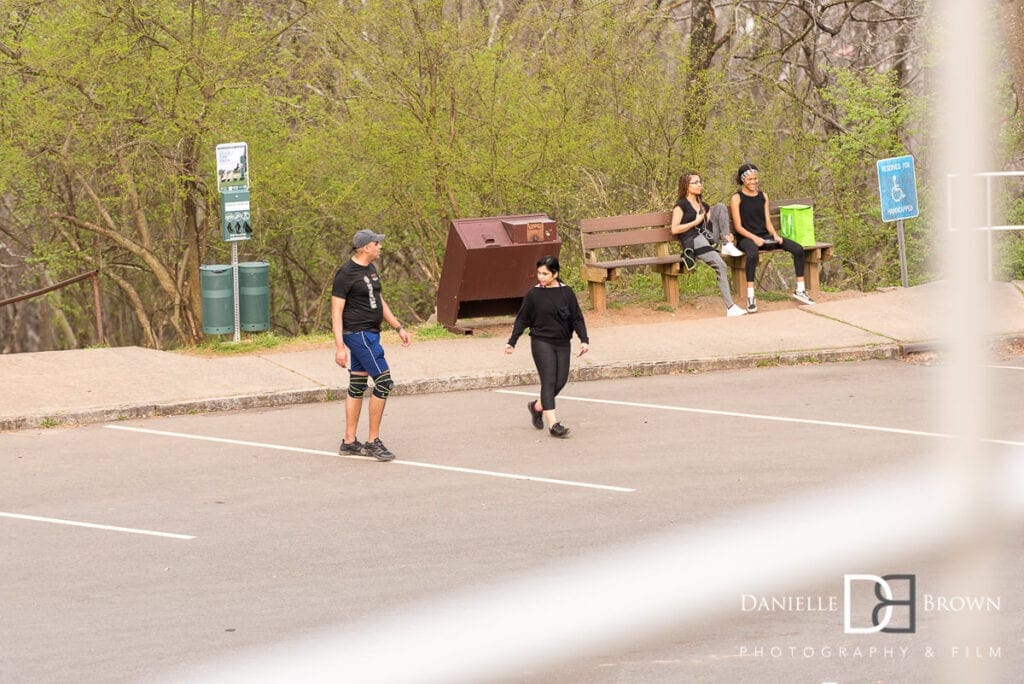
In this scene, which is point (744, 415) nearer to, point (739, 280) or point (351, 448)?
point (351, 448)

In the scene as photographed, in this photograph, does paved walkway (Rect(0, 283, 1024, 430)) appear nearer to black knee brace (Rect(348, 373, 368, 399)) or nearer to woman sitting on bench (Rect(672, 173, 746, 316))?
woman sitting on bench (Rect(672, 173, 746, 316))

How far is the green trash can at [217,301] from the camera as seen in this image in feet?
49.7

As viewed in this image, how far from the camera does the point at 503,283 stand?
14.8m

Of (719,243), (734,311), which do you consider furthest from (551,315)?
(719,243)

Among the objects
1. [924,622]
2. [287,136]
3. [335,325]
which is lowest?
[924,622]

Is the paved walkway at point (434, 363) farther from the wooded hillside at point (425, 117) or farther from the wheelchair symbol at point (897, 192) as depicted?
the wooded hillside at point (425, 117)

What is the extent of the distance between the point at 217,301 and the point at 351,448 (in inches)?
212

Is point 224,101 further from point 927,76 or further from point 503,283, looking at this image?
point 927,76

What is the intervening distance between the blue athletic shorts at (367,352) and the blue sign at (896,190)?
25.8 feet

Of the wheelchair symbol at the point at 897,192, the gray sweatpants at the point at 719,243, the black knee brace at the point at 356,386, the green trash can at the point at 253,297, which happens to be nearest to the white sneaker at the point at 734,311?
the gray sweatpants at the point at 719,243

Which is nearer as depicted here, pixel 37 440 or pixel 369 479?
pixel 369 479

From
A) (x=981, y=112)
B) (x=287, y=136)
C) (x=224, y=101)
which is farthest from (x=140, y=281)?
(x=981, y=112)

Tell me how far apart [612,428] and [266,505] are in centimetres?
309

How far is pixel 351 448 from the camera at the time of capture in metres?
10.3
